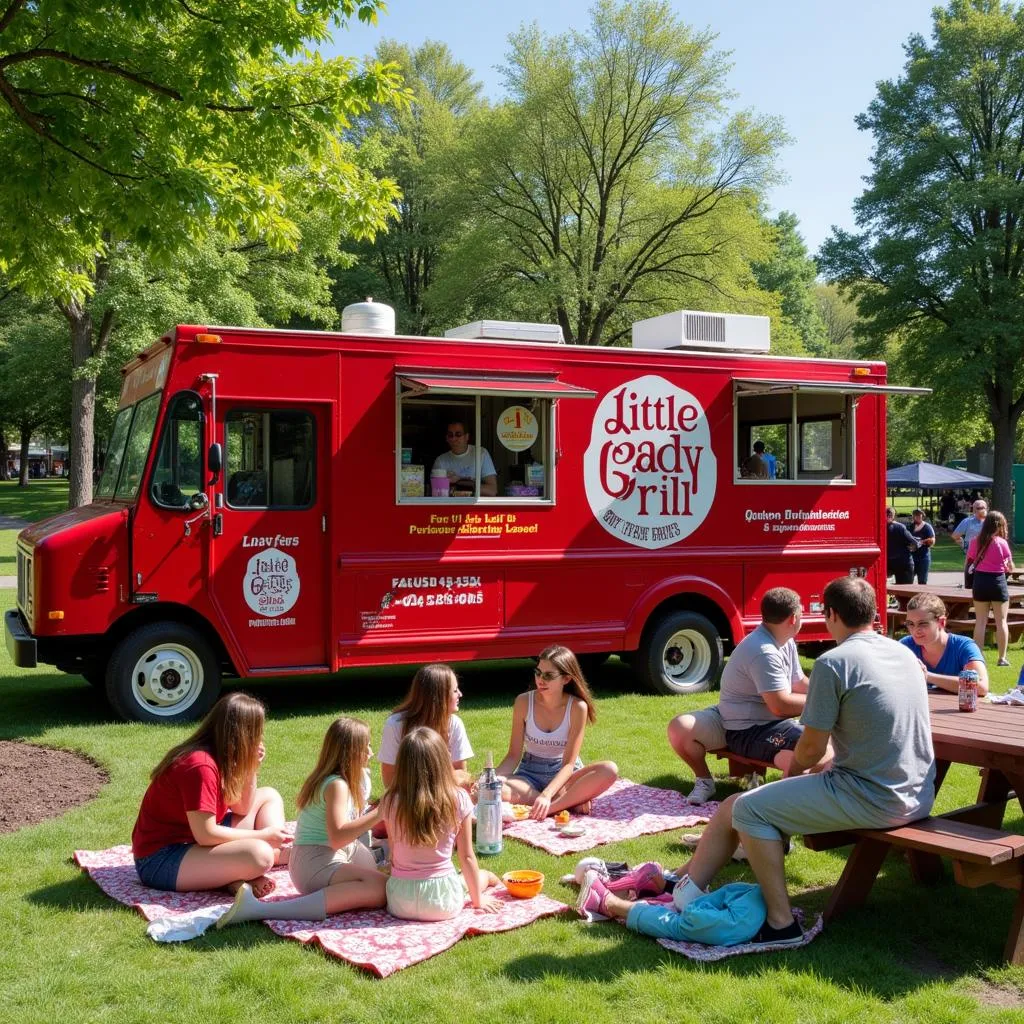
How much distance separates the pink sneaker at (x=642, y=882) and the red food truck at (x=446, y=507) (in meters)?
4.16

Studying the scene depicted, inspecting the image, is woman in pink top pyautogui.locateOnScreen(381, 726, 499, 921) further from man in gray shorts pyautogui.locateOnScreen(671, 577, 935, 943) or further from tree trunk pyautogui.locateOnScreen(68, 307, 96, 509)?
tree trunk pyautogui.locateOnScreen(68, 307, 96, 509)

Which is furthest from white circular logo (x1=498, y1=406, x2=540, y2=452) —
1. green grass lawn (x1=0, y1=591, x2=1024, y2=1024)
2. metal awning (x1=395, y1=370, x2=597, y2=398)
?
green grass lawn (x1=0, y1=591, x2=1024, y2=1024)

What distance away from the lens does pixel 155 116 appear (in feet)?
25.6

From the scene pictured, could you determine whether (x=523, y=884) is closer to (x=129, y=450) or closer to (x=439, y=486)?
(x=439, y=486)

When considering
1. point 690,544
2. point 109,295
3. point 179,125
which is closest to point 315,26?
point 179,125

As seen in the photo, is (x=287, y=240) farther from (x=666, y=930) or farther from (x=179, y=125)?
(x=666, y=930)

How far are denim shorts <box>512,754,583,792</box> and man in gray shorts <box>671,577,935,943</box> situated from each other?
6.85 ft

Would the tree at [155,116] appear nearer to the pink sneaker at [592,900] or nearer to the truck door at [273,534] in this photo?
the truck door at [273,534]

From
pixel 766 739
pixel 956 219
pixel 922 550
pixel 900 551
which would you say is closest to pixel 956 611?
pixel 900 551

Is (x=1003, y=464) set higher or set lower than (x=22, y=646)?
higher

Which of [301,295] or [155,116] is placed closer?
[155,116]

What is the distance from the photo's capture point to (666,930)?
15.3 feet

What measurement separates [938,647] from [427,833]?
A: 353cm

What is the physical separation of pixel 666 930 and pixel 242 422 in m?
5.66
